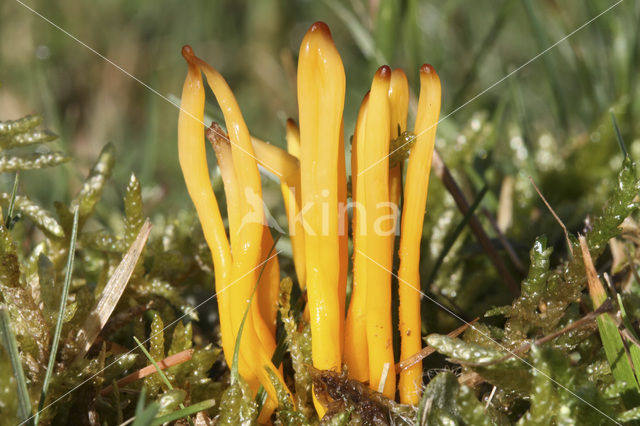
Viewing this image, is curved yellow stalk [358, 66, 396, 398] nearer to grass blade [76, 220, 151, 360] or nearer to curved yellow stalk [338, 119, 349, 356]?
curved yellow stalk [338, 119, 349, 356]

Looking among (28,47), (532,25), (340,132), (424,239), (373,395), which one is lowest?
(373,395)

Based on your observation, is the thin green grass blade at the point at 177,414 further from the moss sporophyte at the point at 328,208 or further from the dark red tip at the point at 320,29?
the dark red tip at the point at 320,29

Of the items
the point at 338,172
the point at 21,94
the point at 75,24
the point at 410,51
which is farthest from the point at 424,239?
the point at 75,24

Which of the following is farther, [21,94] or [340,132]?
[21,94]

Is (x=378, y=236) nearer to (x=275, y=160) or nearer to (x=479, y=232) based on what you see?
(x=275, y=160)

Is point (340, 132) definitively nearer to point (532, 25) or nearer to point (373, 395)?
point (373, 395)

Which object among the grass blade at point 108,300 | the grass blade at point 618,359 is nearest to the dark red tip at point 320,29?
the grass blade at point 108,300
